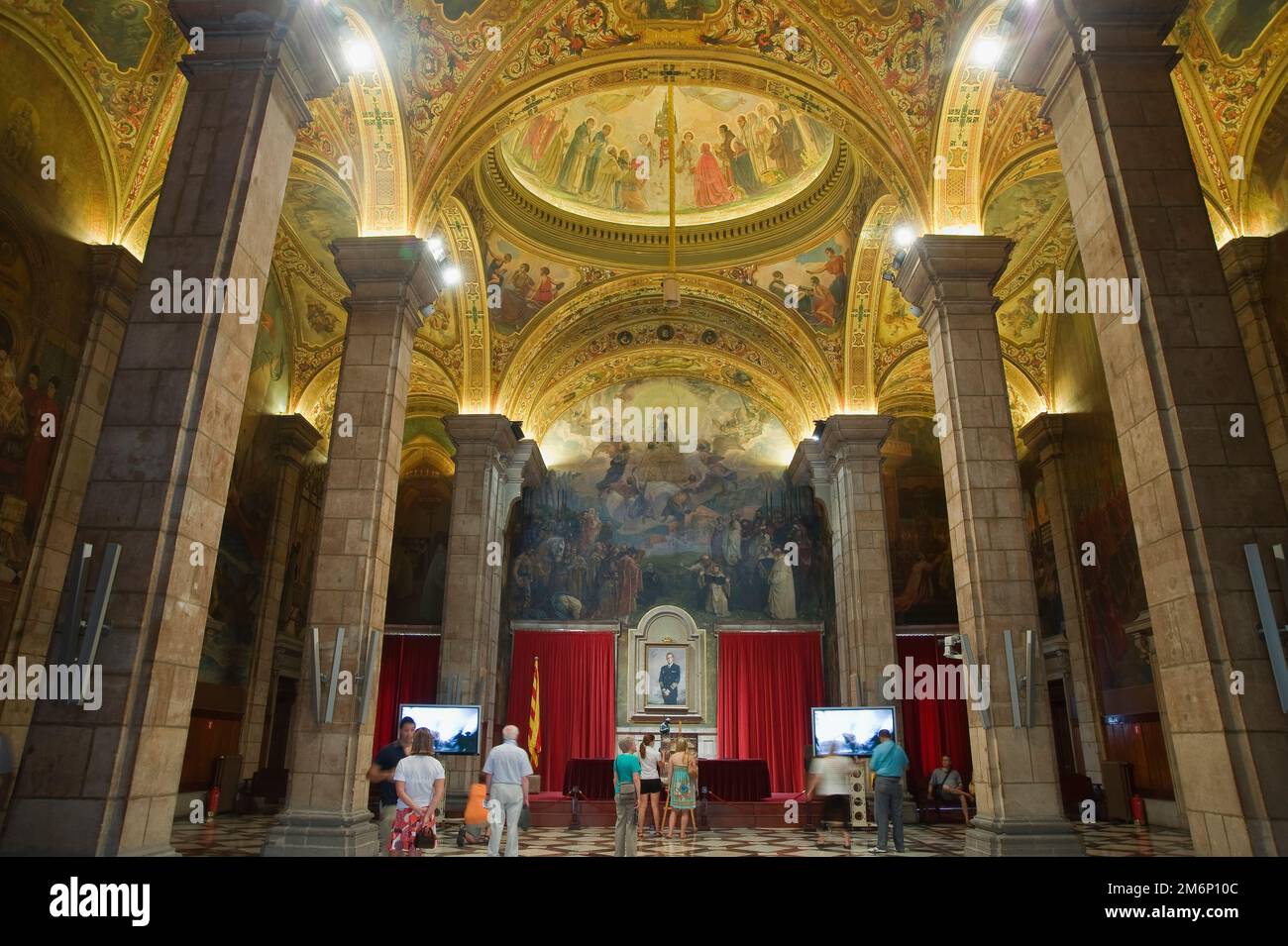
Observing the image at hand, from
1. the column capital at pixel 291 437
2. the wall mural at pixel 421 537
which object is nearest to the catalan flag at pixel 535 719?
the wall mural at pixel 421 537

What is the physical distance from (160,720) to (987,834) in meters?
6.26

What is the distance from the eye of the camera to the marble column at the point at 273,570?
Result: 14250 mm

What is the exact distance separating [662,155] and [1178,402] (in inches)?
478

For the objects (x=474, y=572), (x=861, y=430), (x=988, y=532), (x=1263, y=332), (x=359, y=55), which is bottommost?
(x=988, y=532)

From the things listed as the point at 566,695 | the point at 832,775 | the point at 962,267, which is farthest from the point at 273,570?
the point at 962,267

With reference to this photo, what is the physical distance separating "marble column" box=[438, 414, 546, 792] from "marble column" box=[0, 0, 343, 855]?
8.39 meters

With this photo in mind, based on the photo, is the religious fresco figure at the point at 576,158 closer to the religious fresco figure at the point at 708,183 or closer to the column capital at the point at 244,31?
the religious fresco figure at the point at 708,183

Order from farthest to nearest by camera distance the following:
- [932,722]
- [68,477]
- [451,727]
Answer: [932,722] < [451,727] < [68,477]

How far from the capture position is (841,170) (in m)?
13.8

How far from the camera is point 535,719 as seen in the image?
14758 mm

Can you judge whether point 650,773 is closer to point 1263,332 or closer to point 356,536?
point 356,536

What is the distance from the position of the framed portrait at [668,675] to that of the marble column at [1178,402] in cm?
1352
